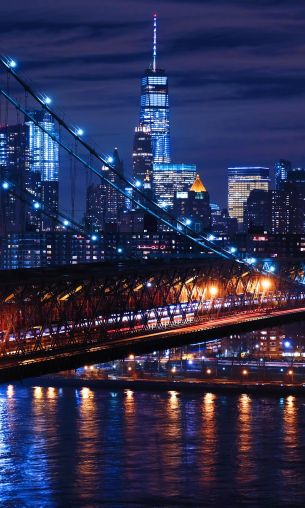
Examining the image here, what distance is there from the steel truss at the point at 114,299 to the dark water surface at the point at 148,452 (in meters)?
2.83

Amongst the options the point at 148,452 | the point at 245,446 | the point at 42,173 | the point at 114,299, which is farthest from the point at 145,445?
the point at 42,173

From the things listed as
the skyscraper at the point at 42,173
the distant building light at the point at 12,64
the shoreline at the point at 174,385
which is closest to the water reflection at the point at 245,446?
the shoreline at the point at 174,385

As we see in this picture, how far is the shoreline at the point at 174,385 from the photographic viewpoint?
69.4 metres

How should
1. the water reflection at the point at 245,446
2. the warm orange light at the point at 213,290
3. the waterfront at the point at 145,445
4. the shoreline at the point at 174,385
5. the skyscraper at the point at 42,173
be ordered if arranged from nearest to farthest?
the waterfront at the point at 145,445, the water reflection at the point at 245,446, the warm orange light at the point at 213,290, the shoreline at the point at 174,385, the skyscraper at the point at 42,173

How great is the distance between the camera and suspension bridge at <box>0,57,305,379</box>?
50438mm

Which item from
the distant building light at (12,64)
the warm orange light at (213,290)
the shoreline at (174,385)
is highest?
the distant building light at (12,64)

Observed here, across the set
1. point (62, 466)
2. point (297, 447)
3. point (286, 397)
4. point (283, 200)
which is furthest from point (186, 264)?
point (283, 200)

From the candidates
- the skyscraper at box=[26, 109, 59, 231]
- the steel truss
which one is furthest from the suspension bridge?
the skyscraper at box=[26, 109, 59, 231]

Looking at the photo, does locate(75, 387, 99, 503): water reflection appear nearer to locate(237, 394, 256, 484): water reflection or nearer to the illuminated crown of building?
locate(237, 394, 256, 484): water reflection

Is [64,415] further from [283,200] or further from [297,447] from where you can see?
[283,200]

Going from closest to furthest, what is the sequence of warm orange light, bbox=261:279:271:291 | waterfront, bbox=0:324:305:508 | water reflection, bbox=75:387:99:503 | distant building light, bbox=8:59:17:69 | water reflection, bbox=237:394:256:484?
1. waterfront, bbox=0:324:305:508
2. water reflection, bbox=75:387:99:503
3. water reflection, bbox=237:394:256:484
4. distant building light, bbox=8:59:17:69
5. warm orange light, bbox=261:279:271:291

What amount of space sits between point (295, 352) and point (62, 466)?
44864mm

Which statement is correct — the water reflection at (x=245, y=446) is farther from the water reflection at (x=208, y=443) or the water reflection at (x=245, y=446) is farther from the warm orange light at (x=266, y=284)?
the warm orange light at (x=266, y=284)

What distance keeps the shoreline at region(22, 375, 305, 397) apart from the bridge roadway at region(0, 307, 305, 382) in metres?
2.95
